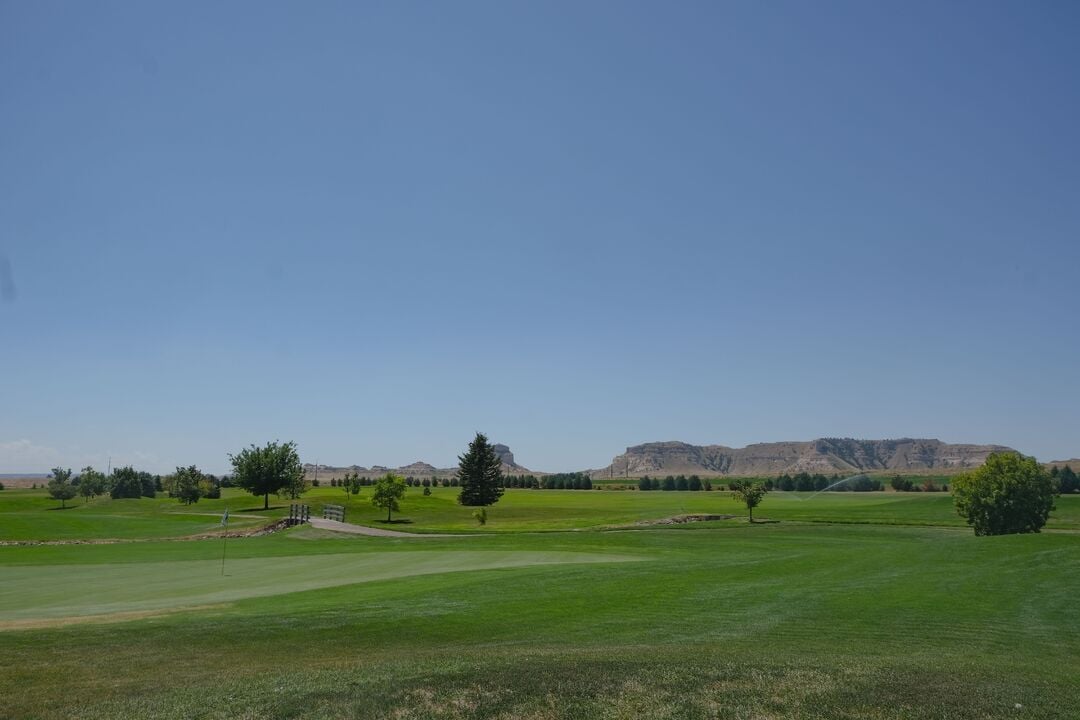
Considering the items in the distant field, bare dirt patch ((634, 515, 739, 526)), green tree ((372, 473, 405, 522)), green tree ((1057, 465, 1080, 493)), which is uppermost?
green tree ((372, 473, 405, 522))

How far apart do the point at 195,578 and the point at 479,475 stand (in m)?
74.0

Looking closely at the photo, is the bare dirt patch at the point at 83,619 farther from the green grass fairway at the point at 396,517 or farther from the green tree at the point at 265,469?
the green tree at the point at 265,469

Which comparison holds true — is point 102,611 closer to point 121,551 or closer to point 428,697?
point 428,697

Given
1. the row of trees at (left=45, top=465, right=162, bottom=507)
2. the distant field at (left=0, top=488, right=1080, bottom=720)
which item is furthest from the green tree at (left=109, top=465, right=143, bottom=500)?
the distant field at (left=0, top=488, right=1080, bottom=720)

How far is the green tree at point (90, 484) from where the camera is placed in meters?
96.4

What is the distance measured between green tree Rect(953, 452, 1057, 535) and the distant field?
16.4 metres

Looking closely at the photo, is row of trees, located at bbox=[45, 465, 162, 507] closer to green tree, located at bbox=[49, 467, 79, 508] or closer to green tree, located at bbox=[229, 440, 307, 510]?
green tree, located at bbox=[49, 467, 79, 508]

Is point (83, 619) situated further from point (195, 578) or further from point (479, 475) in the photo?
point (479, 475)

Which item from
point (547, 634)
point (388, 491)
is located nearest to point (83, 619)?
point (547, 634)

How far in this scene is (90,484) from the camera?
9738 cm

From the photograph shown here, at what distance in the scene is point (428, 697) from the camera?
10305 mm

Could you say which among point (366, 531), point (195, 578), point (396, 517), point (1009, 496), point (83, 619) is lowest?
point (396, 517)

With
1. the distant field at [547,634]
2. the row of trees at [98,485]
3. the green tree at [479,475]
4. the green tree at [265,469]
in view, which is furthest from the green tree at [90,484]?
the distant field at [547,634]

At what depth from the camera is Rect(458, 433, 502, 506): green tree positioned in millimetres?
99625
